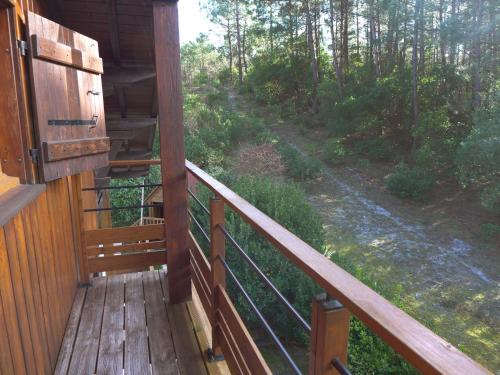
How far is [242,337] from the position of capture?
1.53 metres

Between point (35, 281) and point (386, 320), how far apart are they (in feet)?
5.65

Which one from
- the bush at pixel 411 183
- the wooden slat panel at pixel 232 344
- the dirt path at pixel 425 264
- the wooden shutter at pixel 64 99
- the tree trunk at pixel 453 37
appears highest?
the tree trunk at pixel 453 37

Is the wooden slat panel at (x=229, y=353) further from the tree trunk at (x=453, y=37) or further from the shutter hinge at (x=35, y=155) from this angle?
the tree trunk at (x=453, y=37)

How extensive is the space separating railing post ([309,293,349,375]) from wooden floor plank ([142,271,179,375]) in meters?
1.44

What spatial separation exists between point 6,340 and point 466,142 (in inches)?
445

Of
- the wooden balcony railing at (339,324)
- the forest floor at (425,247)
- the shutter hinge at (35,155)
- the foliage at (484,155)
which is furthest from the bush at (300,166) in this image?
the wooden balcony railing at (339,324)

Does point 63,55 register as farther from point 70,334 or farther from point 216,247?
point 70,334

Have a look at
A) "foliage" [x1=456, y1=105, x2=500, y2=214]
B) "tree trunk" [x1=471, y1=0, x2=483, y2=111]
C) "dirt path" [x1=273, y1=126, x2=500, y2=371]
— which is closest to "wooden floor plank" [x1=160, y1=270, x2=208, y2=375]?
"dirt path" [x1=273, y1=126, x2=500, y2=371]

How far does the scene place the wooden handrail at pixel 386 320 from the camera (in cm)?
50

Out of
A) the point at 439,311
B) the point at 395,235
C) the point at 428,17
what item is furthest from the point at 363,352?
the point at 428,17

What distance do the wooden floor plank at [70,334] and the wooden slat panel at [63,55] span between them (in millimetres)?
1538

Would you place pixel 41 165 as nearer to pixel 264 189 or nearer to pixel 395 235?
pixel 264 189

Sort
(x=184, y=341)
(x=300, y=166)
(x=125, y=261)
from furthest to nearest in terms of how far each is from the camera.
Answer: (x=300, y=166)
(x=125, y=261)
(x=184, y=341)

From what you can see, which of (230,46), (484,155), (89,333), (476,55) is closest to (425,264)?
(484,155)
